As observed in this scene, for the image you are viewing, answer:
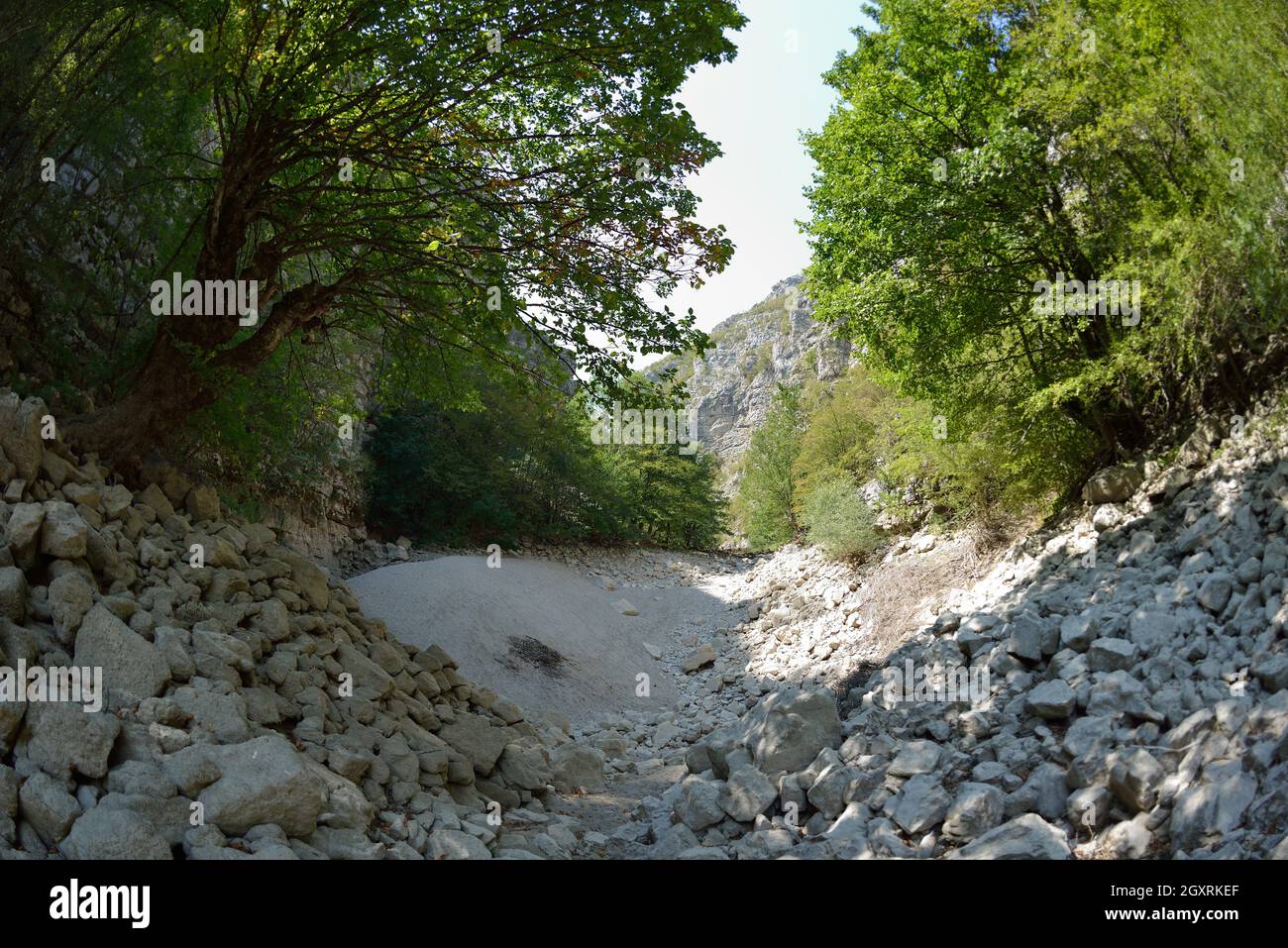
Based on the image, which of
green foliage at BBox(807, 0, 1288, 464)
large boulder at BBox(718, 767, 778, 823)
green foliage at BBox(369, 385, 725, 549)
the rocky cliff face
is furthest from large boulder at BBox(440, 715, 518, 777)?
the rocky cliff face

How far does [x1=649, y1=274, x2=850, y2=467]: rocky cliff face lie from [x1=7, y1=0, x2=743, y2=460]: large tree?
6443 centimetres

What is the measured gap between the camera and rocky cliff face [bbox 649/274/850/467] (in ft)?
263

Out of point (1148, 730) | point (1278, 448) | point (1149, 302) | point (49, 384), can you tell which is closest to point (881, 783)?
point (1148, 730)

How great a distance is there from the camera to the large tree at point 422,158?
6.24 meters

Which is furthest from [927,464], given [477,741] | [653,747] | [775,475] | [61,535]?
[775,475]

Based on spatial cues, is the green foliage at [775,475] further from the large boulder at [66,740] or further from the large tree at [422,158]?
the large boulder at [66,740]

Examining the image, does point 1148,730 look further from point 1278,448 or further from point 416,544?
point 416,544

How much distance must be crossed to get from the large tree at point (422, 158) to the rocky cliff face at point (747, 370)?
64433mm

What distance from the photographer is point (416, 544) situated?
17.1m

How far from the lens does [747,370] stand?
91.3 meters

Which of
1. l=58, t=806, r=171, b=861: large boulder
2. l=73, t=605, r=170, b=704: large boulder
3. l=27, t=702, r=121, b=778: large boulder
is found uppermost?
l=73, t=605, r=170, b=704: large boulder

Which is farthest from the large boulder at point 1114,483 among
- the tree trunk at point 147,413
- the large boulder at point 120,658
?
the tree trunk at point 147,413

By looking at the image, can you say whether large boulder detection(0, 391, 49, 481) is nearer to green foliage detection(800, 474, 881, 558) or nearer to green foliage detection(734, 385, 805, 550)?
green foliage detection(800, 474, 881, 558)
